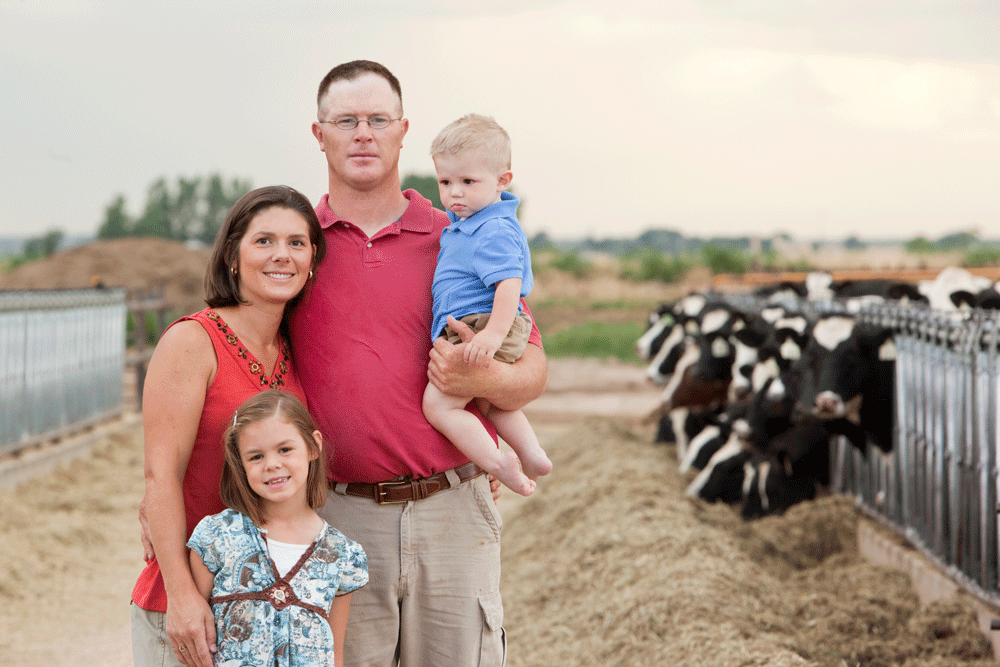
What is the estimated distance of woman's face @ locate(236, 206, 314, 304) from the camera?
2600mm

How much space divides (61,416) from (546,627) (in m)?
6.87

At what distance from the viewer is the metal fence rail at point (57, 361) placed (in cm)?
898

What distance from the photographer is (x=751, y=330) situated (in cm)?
832

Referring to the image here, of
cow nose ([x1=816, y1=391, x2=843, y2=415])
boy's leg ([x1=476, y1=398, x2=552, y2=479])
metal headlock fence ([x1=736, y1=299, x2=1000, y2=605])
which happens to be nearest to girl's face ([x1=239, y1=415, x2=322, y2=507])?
boy's leg ([x1=476, y1=398, x2=552, y2=479])

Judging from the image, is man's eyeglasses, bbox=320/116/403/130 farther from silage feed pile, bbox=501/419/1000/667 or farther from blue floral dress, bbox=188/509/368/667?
silage feed pile, bbox=501/419/1000/667

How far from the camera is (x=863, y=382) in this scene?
6496mm

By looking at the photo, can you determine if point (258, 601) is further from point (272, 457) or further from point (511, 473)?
point (511, 473)

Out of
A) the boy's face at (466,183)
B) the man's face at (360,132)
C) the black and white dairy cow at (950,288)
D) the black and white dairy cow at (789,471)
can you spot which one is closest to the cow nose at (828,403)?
the black and white dairy cow at (789,471)

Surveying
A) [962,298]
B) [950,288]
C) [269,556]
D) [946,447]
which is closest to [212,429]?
[269,556]

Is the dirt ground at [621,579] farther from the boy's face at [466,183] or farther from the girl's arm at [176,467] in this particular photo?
the girl's arm at [176,467]

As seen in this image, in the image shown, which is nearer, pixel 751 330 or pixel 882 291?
pixel 751 330

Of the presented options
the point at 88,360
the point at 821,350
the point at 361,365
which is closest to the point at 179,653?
the point at 361,365

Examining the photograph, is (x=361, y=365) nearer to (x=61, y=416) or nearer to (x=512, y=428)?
(x=512, y=428)

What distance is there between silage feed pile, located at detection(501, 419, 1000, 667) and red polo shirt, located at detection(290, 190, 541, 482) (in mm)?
1989
